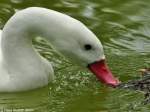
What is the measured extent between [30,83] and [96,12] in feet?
7.95

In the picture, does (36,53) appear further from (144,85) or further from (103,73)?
(144,85)

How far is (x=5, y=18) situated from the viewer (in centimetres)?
1004

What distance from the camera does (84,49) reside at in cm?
794

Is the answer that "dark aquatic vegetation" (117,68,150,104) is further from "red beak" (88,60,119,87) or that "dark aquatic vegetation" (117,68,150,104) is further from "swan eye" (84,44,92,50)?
"swan eye" (84,44,92,50)

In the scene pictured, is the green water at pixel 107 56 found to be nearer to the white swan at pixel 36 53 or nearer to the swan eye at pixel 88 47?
the white swan at pixel 36 53

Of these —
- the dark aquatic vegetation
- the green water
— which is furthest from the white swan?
the dark aquatic vegetation

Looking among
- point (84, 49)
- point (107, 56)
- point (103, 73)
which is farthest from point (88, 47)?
point (107, 56)

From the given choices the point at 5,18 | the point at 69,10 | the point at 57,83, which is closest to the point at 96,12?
the point at 69,10

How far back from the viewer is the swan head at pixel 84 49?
780cm

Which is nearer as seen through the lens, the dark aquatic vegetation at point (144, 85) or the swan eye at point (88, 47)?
the dark aquatic vegetation at point (144, 85)

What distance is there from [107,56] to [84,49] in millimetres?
1356

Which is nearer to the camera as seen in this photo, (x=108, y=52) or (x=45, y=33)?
(x=45, y=33)

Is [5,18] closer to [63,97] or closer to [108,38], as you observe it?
[108,38]

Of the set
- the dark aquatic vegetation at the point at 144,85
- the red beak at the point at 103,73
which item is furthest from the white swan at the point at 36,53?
the dark aquatic vegetation at the point at 144,85
